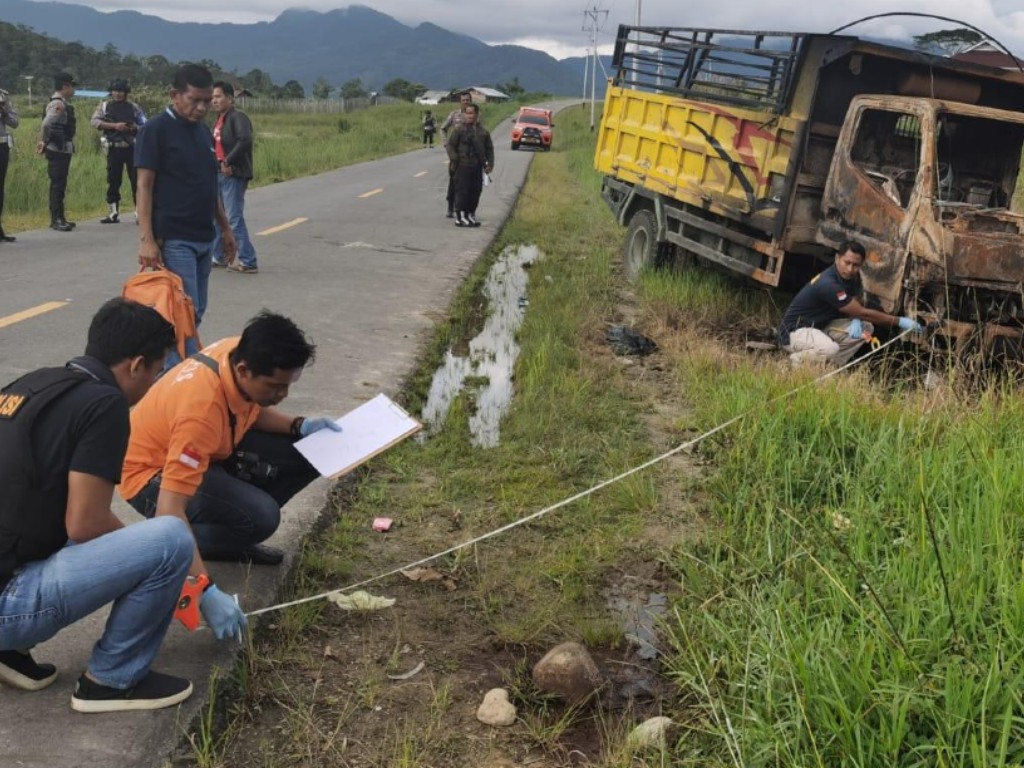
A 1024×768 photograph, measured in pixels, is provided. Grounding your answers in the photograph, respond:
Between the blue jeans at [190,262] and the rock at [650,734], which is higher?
the blue jeans at [190,262]

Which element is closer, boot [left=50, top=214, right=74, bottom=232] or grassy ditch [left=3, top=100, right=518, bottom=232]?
boot [left=50, top=214, right=74, bottom=232]

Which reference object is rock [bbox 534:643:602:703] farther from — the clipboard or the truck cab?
the truck cab

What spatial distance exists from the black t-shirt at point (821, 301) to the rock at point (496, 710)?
187 inches

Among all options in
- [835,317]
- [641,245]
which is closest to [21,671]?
[835,317]

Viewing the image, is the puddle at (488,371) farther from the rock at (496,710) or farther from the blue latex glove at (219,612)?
the blue latex glove at (219,612)

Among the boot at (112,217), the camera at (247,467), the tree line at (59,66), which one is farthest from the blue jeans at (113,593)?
the tree line at (59,66)

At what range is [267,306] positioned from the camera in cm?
873

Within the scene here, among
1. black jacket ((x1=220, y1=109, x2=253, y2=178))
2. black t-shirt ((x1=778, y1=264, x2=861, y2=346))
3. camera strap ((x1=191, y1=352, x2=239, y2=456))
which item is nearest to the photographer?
camera strap ((x1=191, y1=352, x2=239, y2=456))

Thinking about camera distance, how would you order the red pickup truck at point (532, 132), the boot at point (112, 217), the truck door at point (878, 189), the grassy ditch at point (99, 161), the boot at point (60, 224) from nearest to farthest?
the truck door at point (878, 189)
the boot at point (60, 224)
the boot at point (112, 217)
the grassy ditch at point (99, 161)
the red pickup truck at point (532, 132)

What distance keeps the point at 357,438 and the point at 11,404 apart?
57.4 inches

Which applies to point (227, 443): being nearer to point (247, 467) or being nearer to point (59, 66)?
point (247, 467)

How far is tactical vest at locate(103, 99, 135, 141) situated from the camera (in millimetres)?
12562

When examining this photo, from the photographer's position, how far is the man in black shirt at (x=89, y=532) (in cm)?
270

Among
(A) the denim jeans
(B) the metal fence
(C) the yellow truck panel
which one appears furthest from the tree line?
(A) the denim jeans
